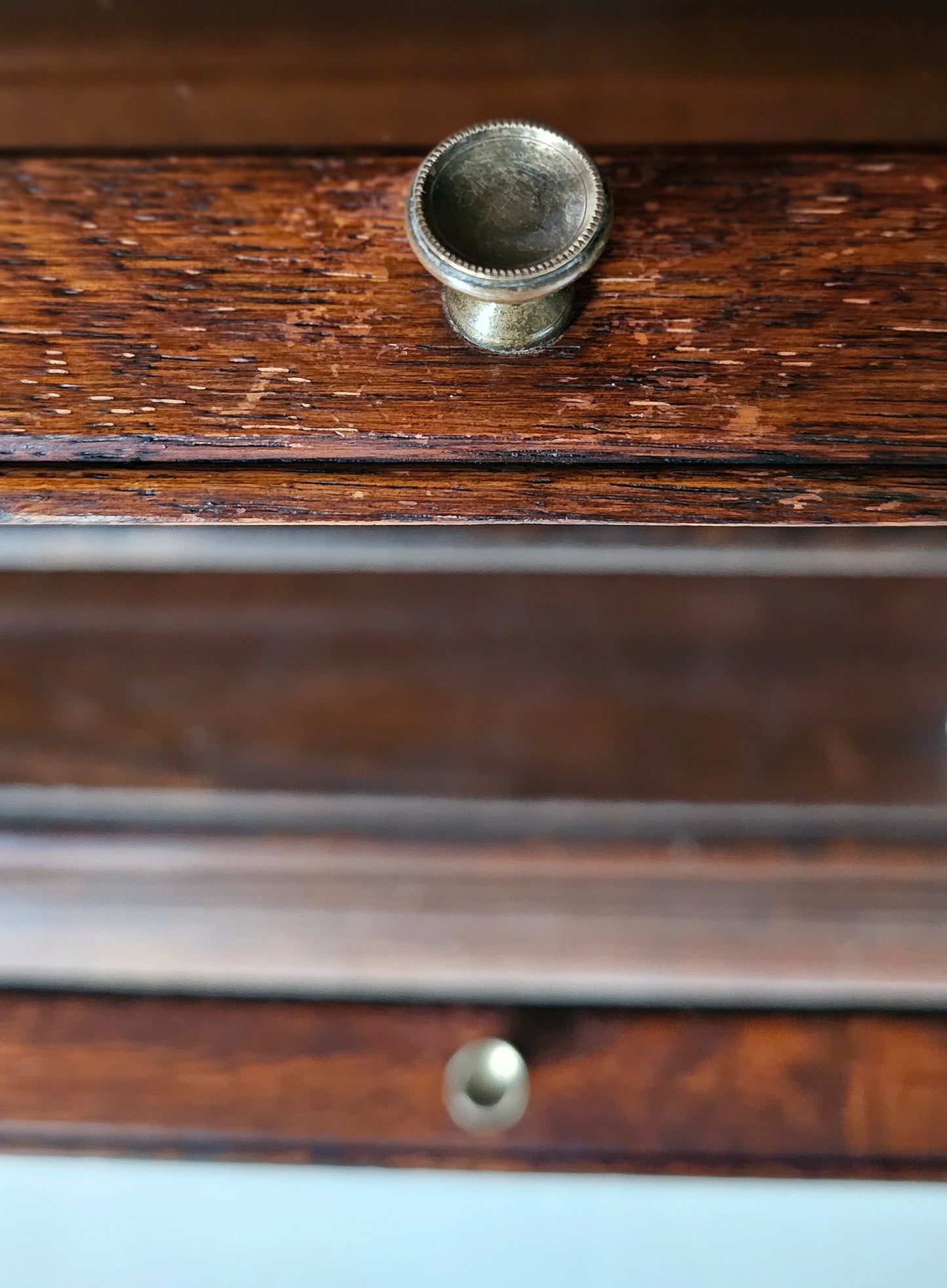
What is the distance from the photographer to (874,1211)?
49 cm

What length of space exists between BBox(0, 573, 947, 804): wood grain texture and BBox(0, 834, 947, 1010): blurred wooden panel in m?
0.05

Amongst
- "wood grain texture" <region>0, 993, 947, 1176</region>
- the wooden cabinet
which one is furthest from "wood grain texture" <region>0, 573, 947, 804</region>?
"wood grain texture" <region>0, 993, 947, 1176</region>

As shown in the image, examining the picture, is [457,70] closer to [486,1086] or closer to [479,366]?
[479,366]

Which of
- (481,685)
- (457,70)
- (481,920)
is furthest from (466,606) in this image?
(457,70)

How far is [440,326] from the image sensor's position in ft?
1.37

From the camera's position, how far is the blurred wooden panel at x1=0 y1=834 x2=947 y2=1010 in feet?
1.63

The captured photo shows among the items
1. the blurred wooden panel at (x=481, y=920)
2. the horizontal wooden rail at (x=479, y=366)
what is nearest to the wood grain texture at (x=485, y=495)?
the horizontal wooden rail at (x=479, y=366)

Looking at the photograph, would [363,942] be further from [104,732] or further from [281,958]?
[104,732]

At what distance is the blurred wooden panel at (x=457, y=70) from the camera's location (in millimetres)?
587

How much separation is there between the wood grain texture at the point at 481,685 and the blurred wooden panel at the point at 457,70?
0.27m

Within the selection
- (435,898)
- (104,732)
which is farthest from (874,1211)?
(104,732)

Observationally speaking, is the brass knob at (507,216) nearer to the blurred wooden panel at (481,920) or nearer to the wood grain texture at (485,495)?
the wood grain texture at (485,495)

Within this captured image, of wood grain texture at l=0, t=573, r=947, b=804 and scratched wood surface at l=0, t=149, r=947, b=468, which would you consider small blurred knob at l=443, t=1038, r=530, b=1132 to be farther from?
scratched wood surface at l=0, t=149, r=947, b=468

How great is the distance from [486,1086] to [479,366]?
12.9 inches
